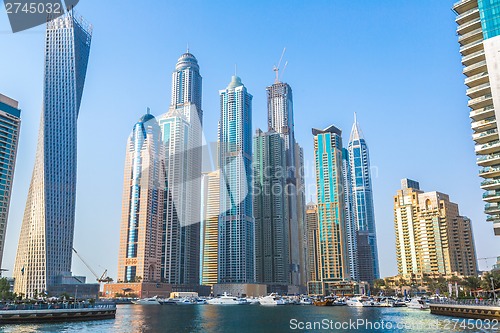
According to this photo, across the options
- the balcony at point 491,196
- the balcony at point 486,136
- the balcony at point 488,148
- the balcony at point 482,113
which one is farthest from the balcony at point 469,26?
the balcony at point 491,196

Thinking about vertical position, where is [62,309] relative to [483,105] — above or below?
below

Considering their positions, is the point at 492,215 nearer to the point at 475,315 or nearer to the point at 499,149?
the point at 499,149

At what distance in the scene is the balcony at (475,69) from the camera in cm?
8781

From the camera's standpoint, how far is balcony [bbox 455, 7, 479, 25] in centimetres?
9020

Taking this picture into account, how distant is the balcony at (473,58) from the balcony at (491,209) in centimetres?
2928

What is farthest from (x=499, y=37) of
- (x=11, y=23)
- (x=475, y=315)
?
(x=11, y=23)

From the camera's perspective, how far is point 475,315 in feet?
267

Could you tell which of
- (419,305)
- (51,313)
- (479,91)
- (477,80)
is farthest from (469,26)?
A: (51,313)

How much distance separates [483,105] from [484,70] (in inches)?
280

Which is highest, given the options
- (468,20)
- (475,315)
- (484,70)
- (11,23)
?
(468,20)

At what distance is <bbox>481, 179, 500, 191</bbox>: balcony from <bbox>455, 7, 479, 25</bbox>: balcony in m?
33.9

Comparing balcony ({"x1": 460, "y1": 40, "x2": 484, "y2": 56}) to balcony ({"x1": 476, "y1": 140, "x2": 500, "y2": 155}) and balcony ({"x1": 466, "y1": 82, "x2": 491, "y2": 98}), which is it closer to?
balcony ({"x1": 466, "y1": 82, "x2": 491, "y2": 98})

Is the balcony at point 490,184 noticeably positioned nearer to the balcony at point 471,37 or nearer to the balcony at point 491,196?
the balcony at point 491,196

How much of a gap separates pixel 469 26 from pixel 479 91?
46.9 feet
